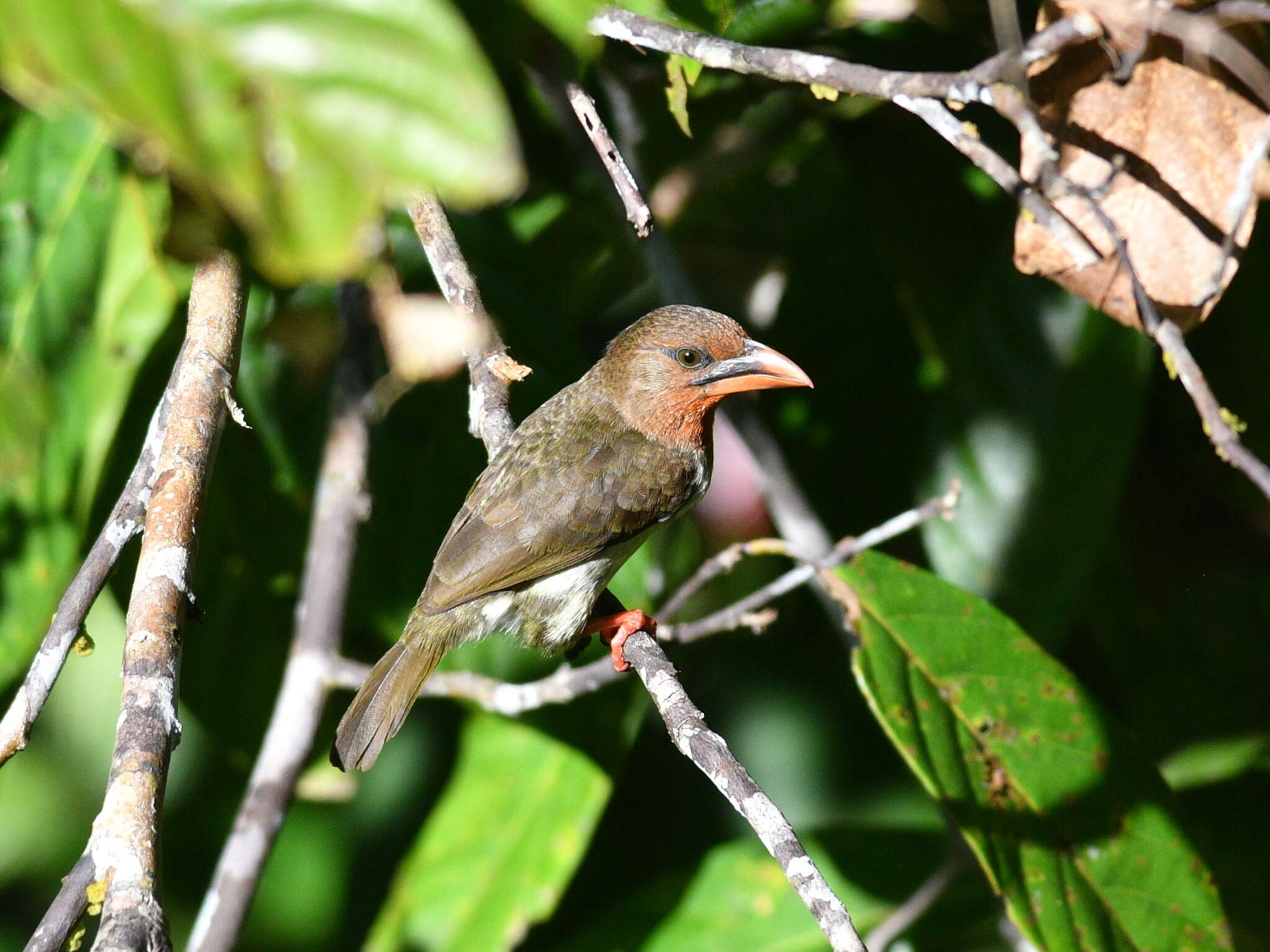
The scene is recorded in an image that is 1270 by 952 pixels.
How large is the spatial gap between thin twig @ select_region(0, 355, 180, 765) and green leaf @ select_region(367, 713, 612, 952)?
1313 millimetres

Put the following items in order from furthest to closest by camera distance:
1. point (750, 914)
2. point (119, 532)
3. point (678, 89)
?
point (750, 914), point (678, 89), point (119, 532)

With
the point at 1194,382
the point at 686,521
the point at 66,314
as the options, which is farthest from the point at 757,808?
the point at 686,521

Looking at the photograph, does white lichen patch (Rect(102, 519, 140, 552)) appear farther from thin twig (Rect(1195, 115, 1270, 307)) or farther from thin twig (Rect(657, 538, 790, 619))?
thin twig (Rect(1195, 115, 1270, 307))

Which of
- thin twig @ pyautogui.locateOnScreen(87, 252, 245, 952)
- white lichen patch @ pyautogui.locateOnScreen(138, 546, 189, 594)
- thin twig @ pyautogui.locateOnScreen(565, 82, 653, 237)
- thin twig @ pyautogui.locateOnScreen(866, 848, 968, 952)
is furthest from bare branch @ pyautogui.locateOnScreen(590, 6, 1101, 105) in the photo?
thin twig @ pyautogui.locateOnScreen(866, 848, 968, 952)

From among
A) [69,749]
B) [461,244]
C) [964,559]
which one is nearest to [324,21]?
[461,244]

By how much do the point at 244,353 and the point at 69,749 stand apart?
135 centimetres

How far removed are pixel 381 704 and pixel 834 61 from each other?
172 centimetres

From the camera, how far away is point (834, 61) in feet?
5.55

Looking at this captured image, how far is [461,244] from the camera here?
3020 mm

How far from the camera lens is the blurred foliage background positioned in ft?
9.09

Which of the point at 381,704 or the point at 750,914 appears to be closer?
the point at 381,704

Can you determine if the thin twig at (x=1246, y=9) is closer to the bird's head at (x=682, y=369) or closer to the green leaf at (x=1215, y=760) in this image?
the bird's head at (x=682, y=369)

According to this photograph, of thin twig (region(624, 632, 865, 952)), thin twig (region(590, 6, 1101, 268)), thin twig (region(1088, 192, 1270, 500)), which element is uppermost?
thin twig (region(590, 6, 1101, 268))

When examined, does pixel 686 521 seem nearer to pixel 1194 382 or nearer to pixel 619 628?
pixel 619 628
